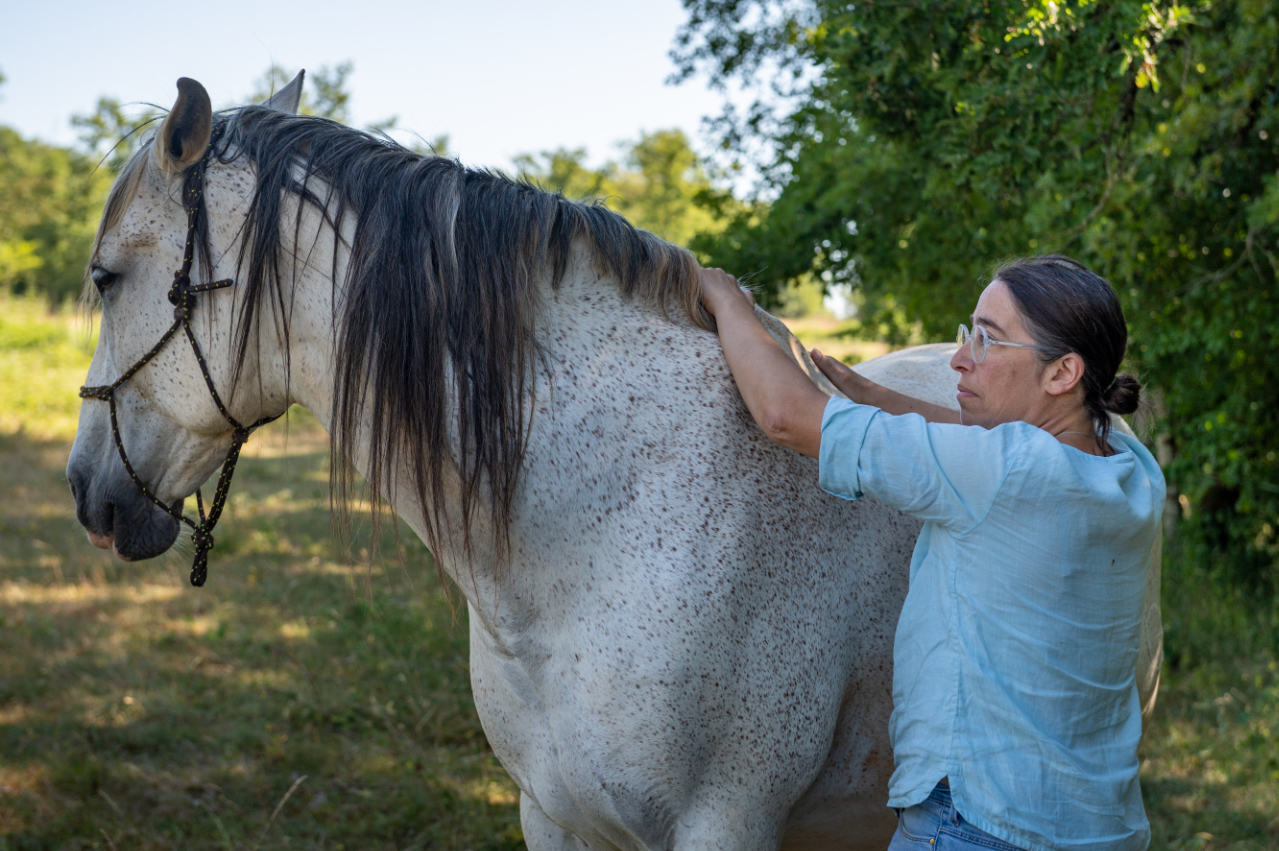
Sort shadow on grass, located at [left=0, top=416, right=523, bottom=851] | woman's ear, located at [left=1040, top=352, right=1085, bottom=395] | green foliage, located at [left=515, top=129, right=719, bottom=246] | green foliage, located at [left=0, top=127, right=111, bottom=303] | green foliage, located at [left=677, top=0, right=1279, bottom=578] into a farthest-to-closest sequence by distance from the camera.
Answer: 1. green foliage, located at [left=515, top=129, right=719, bottom=246]
2. green foliage, located at [left=0, top=127, right=111, bottom=303]
3. shadow on grass, located at [left=0, top=416, right=523, bottom=851]
4. green foliage, located at [left=677, top=0, right=1279, bottom=578]
5. woman's ear, located at [left=1040, top=352, right=1085, bottom=395]

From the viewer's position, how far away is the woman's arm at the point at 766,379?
1.48 metres

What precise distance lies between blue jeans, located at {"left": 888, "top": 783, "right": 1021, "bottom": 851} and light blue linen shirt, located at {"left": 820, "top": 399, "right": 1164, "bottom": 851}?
0.07 feet

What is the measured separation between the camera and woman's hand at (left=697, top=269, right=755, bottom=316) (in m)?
1.80

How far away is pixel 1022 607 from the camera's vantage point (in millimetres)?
1381

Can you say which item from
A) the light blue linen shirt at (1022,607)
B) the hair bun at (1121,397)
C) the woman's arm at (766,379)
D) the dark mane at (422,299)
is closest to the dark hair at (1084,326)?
the hair bun at (1121,397)

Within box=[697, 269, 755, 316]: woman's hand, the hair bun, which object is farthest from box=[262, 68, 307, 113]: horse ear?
the hair bun

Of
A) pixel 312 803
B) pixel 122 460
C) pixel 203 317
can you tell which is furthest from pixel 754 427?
pixel 312 803

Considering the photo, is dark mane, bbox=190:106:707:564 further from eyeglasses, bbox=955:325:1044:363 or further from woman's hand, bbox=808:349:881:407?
eyeglasses, bbox=955:325:1044:363

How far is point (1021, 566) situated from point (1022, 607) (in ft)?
0.24

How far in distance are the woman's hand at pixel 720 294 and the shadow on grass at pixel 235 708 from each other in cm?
107

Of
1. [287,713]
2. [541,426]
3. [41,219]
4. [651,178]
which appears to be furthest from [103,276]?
[651,178]

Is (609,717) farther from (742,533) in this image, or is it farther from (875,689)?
(875,689)

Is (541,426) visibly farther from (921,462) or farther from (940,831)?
(940,831)

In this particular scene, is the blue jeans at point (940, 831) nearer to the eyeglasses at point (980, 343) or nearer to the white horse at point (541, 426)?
the white horse at point (541, 426)
